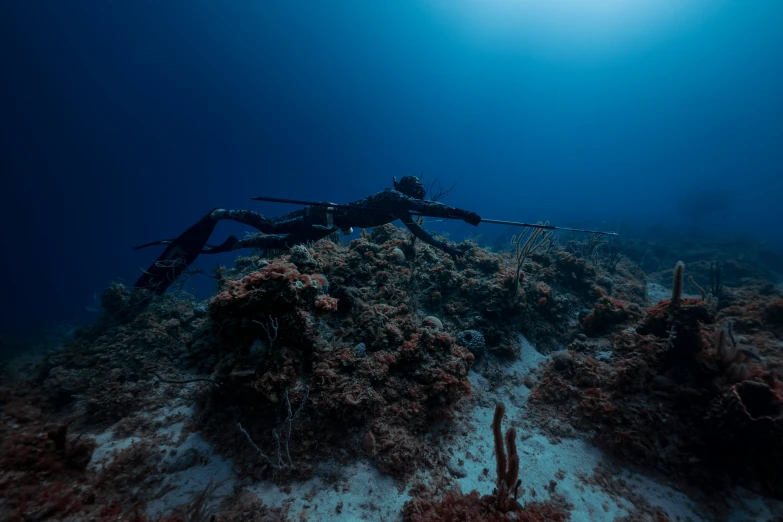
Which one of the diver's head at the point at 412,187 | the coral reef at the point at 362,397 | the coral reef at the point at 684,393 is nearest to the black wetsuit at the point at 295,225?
the diver's head at the point at 412,187

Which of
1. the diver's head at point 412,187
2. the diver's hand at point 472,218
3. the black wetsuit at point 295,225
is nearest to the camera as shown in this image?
the diver's hand at point 472,218

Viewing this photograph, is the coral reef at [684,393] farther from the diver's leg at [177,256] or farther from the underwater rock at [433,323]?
the diver's leg at [177,256]

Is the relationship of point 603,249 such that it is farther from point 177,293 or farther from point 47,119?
point 47,119

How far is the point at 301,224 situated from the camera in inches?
285

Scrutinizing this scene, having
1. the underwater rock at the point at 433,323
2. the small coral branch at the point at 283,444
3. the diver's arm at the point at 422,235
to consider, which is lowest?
the small coral branch at the point at 283,444

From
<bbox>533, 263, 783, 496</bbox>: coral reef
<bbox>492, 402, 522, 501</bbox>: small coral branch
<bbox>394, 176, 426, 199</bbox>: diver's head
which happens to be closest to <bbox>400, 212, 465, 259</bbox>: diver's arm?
<bbox>394, 176, 426, 199</bbox>: diver's head

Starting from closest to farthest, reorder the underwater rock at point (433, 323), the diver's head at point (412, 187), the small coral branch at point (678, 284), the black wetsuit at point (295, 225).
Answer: the small coral branch at point (678, 284) < the underwater rock at point (433, 323) < the black wetsuit at point (295, 225) < the diver's head at point (412, 187)

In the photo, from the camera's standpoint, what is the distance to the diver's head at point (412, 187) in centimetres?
748

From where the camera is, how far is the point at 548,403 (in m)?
4.37

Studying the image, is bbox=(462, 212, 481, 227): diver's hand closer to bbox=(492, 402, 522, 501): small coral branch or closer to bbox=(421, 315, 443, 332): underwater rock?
bbox=(421, 315, 443, 332): underwater rock

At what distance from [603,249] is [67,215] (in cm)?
12562

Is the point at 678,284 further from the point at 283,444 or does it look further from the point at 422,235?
the point at 283,444

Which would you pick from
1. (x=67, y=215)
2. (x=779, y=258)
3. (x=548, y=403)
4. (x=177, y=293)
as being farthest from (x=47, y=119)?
(x=779, y=258)

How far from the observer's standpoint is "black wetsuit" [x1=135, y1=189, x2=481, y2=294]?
6.58 m
